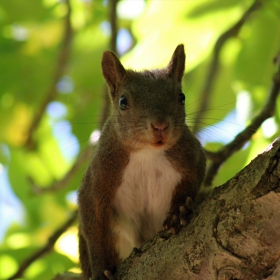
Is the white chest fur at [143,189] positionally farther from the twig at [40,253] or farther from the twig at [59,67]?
the twig at [59,67]

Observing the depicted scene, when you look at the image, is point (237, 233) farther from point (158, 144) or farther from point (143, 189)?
point (143, 189)

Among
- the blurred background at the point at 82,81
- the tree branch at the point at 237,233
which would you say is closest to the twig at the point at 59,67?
the blurred background at the point at 82,81

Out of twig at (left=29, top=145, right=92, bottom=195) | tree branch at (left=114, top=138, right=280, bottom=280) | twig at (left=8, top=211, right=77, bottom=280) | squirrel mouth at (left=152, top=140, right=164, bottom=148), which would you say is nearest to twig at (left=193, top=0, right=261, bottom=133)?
twig at (left=29, top=145, right=92, bottom=195)

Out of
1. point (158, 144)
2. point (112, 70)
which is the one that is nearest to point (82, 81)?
point (112, 70)

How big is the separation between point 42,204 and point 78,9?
1.99 meters

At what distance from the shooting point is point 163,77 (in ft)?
11.6

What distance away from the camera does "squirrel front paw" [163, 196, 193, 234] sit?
2668 millimetres

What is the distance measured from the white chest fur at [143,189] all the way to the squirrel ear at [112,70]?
1.92 feet

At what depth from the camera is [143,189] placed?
3424mm

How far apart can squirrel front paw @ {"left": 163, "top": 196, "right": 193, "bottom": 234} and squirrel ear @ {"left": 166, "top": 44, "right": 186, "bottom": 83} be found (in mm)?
920

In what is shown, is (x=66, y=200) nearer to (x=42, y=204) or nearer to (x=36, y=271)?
(x=42, y=204)

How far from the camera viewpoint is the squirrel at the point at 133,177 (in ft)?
10.8

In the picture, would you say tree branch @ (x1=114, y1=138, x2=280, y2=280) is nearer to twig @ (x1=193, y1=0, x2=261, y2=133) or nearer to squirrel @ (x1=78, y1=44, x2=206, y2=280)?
squirrel @ (x1=78, y1=44, x2=206, y2=280)

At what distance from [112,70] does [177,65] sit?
0.43 m
